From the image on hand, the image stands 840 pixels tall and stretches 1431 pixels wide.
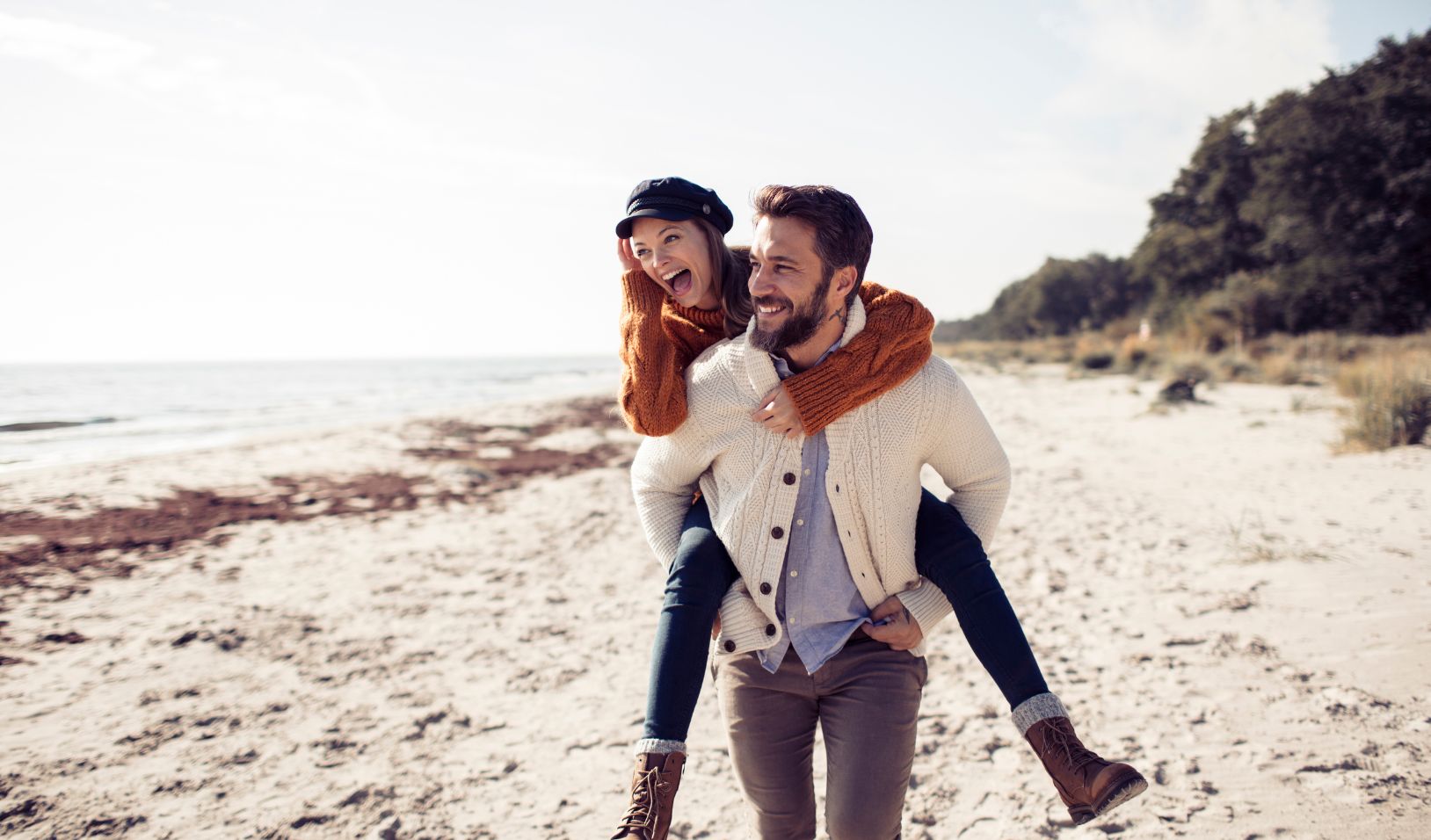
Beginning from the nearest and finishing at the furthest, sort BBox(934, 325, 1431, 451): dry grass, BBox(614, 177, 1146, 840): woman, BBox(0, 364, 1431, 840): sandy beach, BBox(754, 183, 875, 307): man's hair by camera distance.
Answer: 1. BBox(614, 177, 1146, 840): woman
2. BBox(754, 183, 875, 307): man's hair
3. BBox(0, 364, 1431, 840): sandy beach
4. BBox(934, 325, 1431, 451): dry grass

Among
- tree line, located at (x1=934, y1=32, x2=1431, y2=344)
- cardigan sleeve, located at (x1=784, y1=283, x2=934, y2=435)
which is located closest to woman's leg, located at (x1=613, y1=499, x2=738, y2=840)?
cardigan sleeve, located at (x1=784, y1=283, x2=934, y2=435)

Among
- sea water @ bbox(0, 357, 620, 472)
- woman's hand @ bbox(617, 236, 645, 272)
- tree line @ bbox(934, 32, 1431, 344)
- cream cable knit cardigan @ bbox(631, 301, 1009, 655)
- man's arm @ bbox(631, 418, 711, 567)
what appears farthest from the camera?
tree line @ bbox(934, 32, 1431, 344)

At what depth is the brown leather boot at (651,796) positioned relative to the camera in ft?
5.80

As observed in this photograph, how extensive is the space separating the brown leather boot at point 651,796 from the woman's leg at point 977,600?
30.8 inches

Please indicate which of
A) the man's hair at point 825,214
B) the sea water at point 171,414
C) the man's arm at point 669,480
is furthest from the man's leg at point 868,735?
the sea water at point 171,414

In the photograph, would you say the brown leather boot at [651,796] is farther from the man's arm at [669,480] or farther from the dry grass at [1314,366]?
the dry grass at [1314,366]

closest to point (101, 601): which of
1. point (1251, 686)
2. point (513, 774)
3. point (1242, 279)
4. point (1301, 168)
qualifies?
point (513, 774)

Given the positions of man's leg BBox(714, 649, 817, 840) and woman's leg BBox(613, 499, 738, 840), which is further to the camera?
man's leg BBox(714, 649, 817, 840)

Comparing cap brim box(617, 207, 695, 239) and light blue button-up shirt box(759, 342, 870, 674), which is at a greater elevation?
cap brim box(617, 207, 695, 239)

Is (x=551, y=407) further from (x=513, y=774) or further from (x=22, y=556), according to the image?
(x=513, y=774)

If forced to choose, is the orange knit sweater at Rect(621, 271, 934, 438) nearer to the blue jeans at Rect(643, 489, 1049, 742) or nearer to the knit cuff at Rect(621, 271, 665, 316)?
the knit cuff at Rect(621, 271, 665, 316)

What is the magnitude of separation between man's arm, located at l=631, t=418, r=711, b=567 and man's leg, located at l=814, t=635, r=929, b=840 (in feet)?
1.86

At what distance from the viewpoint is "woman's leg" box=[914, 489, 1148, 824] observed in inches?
68.8

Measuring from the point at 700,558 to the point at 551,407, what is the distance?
78.5 ft
